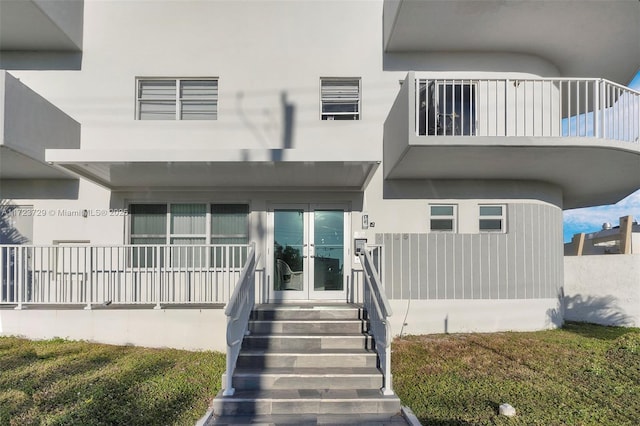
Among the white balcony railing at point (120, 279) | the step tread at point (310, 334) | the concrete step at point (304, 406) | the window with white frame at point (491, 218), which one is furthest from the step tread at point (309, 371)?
the window with white frame at point (491, 218)

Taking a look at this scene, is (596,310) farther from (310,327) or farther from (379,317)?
(310,327)

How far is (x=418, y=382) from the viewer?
213 inches

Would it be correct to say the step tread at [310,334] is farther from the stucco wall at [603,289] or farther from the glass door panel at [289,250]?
the stucco wall at [603,289]

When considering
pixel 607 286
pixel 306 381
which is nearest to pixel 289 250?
pixel 306 381

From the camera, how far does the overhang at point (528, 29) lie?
23.8 feet

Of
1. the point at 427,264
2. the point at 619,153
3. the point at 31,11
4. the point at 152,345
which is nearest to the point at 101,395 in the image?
the point at 152,345

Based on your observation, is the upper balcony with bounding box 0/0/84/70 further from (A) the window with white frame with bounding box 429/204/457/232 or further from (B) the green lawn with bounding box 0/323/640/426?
(A) the window with white frame with bounding box 429/204/457/232

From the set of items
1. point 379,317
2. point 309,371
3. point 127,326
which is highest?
point 379,317

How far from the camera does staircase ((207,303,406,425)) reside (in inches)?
185

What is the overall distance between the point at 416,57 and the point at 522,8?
2.12 m

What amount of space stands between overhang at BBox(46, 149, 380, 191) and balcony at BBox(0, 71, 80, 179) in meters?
0.87

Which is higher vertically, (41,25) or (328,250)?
(41,25)

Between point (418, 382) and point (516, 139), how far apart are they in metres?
4.10

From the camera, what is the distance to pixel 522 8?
7285 millimetres
